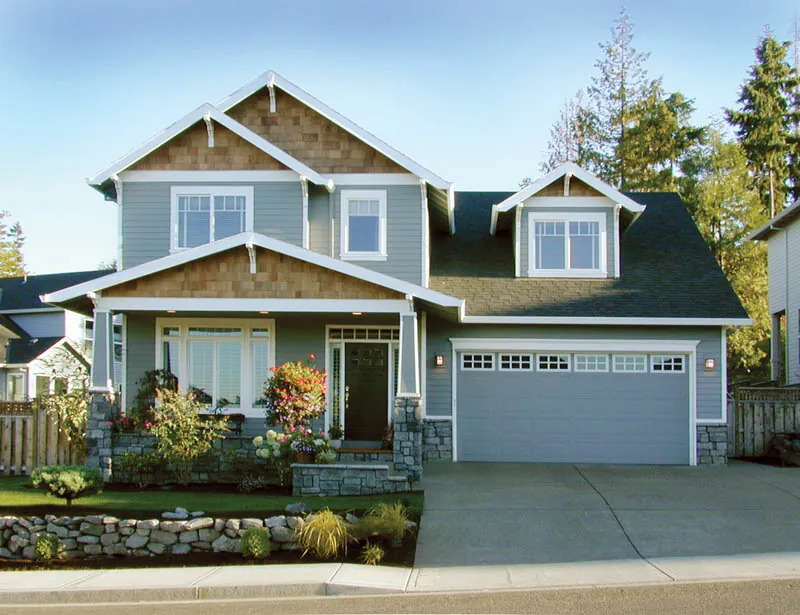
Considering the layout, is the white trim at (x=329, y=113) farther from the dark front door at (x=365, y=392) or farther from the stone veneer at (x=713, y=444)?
the stone veneer at (x=713, y=444)

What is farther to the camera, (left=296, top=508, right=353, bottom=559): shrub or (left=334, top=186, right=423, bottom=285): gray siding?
(left=334, top=186, right=423, bottom=285): gray siding

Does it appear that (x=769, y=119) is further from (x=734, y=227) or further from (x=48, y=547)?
(x=48, y=547)

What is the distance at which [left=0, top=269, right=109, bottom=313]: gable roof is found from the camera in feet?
107

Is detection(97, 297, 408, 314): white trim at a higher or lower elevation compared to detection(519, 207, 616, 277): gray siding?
lower

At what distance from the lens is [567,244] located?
18.3 metres

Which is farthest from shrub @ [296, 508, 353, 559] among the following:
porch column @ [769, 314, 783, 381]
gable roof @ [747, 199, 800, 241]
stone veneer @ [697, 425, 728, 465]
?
porch column @ [769, 314, 783, 381]

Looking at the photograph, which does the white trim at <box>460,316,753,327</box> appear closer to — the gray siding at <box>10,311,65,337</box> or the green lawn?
the green lawn

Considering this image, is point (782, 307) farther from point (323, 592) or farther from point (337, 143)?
point (323, 592)

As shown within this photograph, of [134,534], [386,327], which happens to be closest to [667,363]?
[386,327]

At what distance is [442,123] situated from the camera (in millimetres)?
16141

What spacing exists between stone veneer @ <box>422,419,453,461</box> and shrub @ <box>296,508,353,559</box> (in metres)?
6.71

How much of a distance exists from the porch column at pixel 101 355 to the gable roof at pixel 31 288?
19.0 metres

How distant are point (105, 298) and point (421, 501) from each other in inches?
249

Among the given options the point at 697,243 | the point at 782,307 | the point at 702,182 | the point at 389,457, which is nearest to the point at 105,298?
the point at 389,457
